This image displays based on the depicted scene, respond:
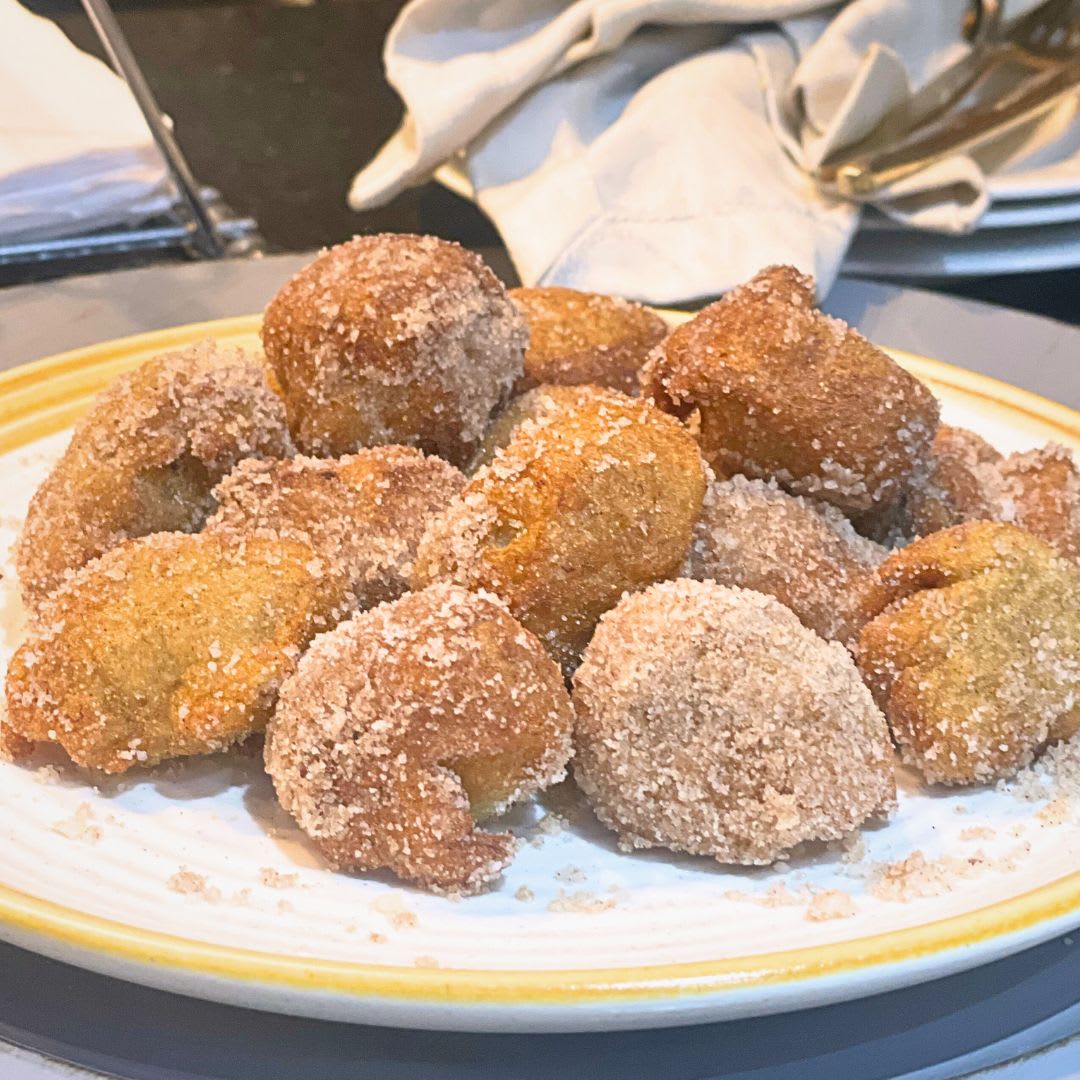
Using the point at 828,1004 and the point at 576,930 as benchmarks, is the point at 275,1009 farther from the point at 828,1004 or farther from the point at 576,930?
the point at 828,1004

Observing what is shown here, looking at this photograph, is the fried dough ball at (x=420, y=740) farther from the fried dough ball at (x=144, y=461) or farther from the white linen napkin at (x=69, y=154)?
the white linen napkin at (x=69, y=154)

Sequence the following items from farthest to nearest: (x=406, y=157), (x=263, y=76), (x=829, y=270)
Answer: (x=263, y=76) → (x=406, y=157) → (x=829, y=270)

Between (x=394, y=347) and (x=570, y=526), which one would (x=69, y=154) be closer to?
(x=394, y=347)

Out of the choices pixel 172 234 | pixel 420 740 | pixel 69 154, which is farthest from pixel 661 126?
pixel 420 740

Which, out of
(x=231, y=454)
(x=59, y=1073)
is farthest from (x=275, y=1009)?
(x=231, y=454)

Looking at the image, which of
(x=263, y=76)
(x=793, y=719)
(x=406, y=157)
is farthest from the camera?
(x=263, y=76)

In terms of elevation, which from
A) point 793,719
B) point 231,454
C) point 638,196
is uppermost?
point 231,454

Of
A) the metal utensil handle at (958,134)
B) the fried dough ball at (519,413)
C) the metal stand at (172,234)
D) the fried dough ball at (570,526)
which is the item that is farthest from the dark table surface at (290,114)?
the fried dough ball at (570,526)
